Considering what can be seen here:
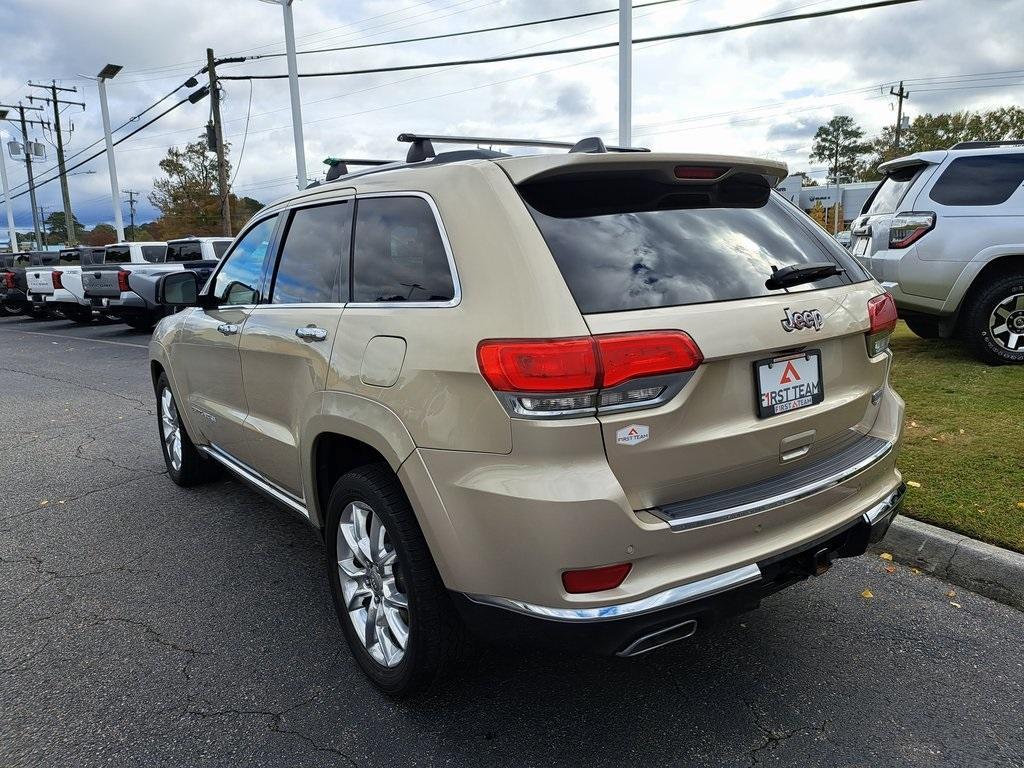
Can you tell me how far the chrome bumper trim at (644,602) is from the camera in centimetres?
207

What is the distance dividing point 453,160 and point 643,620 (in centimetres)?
168

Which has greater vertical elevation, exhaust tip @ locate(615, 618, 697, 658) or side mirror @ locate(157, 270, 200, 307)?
side mirror @ locate(157, 270, 200, 307)

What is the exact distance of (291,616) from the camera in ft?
11.0

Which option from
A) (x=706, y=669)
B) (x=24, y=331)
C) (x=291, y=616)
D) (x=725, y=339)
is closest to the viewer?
(x=725, y=339)

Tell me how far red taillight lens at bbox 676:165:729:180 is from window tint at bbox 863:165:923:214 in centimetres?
589

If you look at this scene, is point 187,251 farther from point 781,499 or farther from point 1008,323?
point 781,499

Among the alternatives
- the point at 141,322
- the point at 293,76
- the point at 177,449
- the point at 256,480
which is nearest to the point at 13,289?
the point at 141,322

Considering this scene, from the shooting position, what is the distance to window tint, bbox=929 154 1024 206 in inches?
276

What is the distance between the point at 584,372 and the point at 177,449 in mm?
3993

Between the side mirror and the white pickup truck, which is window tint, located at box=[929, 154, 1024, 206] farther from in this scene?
the white pickup truck

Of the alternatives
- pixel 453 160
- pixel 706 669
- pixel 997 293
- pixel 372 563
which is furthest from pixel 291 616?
pixel 997 293

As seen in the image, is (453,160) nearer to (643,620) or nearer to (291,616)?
(643,620)

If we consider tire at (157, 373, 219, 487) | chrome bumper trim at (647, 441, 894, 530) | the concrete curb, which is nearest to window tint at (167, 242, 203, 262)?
tire at (157, 373, 219, 487)

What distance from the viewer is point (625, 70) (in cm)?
1278
